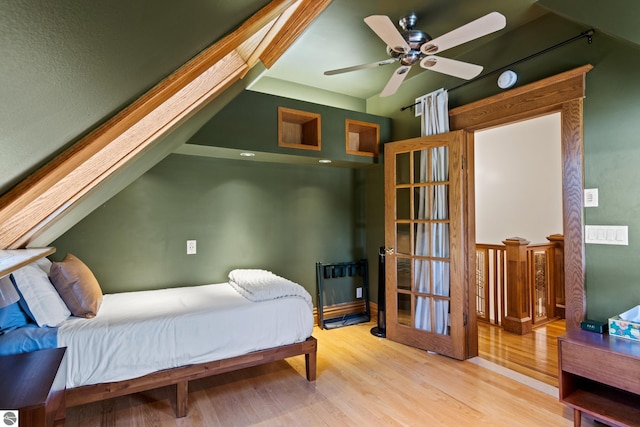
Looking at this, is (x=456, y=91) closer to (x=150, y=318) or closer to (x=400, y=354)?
(x=400, y=354)

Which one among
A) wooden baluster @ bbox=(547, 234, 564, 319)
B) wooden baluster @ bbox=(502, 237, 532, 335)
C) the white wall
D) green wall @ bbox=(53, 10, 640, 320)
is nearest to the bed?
green wall @ bbox=(53, 10, 640, 320)

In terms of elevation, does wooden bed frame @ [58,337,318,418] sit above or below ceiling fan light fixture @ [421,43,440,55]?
below

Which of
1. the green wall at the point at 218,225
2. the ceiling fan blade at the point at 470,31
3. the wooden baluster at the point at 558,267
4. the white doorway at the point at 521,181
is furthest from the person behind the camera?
the white doorway at the point at 521,181

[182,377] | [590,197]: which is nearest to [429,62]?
[590,197]

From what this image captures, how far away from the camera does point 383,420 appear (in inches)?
81.8

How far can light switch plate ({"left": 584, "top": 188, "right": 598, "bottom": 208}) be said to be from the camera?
2238 millimetres

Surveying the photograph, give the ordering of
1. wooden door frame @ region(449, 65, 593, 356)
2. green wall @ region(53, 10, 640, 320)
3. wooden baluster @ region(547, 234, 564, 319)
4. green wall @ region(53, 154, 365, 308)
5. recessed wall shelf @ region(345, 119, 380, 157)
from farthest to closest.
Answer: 1. wooden baluster @ region(547, 234, 564, 319)
2. recessed wall shelf @ region(345, 119, 380, 157)
3. green wall @ region(53, 154, 365, 308)
4. wooden door frame @ region(449, 65, 593, 356)
5. green wall @ region(53, 10, 640, 320)

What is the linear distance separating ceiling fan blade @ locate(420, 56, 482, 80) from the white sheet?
1.96 m

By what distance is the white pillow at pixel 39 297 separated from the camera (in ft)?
6.11

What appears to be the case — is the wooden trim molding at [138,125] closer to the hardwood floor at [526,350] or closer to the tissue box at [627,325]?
the tissue box at [627,325]

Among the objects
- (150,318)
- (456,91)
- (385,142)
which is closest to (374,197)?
(385,142)

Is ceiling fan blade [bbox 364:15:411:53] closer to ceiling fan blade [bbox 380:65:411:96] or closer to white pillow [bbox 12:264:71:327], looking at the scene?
ceiling fan blade [bbox 380:65:411:96]

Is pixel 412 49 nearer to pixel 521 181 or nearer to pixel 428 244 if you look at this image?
pixel 428 244

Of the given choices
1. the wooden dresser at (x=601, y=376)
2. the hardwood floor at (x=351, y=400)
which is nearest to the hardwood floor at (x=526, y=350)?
the hardwood floor at (x=351, y=400)
